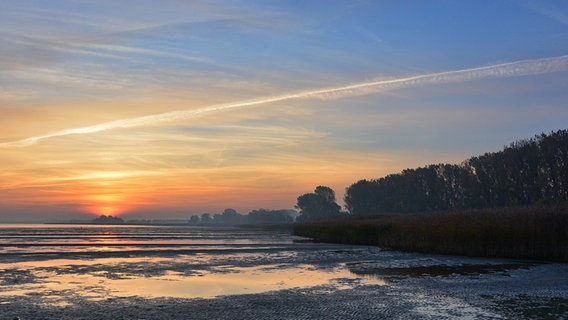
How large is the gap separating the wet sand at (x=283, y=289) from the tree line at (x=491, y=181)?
143 ft

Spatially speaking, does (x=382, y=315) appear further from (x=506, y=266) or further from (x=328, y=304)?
(x=506, y=266)

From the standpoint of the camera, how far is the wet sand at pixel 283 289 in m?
14.1

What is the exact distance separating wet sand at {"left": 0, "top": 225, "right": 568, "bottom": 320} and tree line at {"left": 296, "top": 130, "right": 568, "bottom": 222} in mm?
42300

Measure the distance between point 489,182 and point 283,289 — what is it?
8695 centimetres

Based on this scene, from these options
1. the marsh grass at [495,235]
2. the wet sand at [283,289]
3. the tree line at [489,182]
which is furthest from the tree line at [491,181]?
the wet sand at [283,289]

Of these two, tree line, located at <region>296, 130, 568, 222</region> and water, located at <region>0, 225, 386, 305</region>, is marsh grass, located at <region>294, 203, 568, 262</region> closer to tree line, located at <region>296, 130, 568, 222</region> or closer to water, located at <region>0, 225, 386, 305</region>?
water, located at <region>0, 225, 386, 305</region>

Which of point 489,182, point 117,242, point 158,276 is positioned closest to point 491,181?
point 489,182

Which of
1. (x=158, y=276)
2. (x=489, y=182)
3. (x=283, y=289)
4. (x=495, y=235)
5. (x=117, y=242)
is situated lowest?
(x=283, y=289)

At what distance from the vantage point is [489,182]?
97375 mm

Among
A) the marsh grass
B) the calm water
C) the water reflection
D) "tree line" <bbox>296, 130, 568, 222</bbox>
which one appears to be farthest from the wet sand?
"tree line" <bbox>296, 130, 568, 222</bbox>

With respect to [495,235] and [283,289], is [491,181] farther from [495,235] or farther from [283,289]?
[283,289]

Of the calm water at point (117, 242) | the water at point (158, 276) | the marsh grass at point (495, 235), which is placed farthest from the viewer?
the calm water at point (117, 242)

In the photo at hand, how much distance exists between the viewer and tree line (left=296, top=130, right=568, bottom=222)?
81.6m

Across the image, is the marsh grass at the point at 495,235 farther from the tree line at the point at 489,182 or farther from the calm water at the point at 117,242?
the tree line at the point at 489,182
